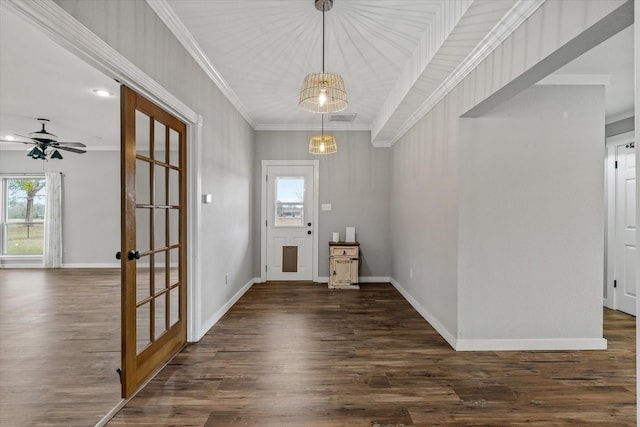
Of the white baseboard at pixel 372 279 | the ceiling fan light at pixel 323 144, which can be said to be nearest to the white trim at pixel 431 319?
the white baseboard at pixel 372 279

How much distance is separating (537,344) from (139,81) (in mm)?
3929

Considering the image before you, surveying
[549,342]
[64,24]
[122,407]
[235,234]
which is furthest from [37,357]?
[549,342]

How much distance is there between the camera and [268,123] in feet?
18.7

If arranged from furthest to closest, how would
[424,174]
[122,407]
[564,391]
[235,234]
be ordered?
[235,234] → [424,174] → [564,391] → [122,407]

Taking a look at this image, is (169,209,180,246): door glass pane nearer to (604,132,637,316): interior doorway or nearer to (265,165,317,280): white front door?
(265,165,317,280): white front door

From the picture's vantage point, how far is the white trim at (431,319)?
3.17m

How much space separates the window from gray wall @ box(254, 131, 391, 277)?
5693mm

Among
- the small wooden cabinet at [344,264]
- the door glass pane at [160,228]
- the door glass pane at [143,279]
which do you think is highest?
the door glass pane at [160,228]

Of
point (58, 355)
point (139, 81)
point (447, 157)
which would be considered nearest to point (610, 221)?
point (447, 157)

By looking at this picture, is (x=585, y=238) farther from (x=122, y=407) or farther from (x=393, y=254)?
(x=122, y=407)

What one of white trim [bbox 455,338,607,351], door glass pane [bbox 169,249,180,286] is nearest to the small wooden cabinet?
white trim [bbox 455,338,607,351]

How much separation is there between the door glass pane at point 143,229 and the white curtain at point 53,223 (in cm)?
678

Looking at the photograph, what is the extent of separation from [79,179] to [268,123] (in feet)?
16.5

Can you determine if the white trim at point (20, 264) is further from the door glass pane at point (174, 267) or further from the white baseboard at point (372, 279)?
the door glass pane at point (174, 267)
